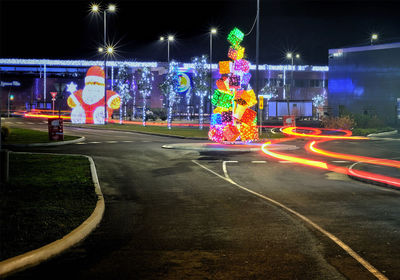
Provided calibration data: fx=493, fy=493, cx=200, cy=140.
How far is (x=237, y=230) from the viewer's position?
8.28 meters

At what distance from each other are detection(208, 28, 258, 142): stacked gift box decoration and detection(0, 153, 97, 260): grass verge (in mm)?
12055

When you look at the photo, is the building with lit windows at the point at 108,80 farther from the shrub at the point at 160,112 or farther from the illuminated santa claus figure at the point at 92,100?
the illuminated santa claus figure at the point at 92,100

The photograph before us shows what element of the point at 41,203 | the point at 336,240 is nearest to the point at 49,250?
the point at 41,203

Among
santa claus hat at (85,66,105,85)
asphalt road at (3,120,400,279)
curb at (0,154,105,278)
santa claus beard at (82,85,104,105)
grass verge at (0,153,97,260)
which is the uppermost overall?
santa claus hat at (85,66,105,85)

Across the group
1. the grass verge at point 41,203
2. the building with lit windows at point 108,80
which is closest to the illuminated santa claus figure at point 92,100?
the building with lit windows at point 108,80

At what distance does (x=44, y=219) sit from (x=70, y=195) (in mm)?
2473

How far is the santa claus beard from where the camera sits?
47.9 m

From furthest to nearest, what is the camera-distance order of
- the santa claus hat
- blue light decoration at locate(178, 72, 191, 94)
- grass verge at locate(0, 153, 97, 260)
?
1. blue light decoration at locate(178, 72, 191, 94)
2. the santa claus hat
3. grass verge at locate(0, 153, 97, 260)

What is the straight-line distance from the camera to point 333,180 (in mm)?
14688

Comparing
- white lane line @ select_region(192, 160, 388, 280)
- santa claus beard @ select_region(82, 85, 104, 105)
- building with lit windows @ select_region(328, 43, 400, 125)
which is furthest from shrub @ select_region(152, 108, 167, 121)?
white lane line @ select_region(192, 160, 388, 280)

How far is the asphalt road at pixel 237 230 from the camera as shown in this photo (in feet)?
20.3

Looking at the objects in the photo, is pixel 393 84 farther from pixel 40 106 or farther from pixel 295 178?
pixel 40 106

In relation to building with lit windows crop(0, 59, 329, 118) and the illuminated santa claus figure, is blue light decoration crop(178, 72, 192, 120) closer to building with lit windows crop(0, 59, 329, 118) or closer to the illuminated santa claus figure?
building with lit windows crop(0, 59, 329, 118)

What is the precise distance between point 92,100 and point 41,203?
4094 cm
